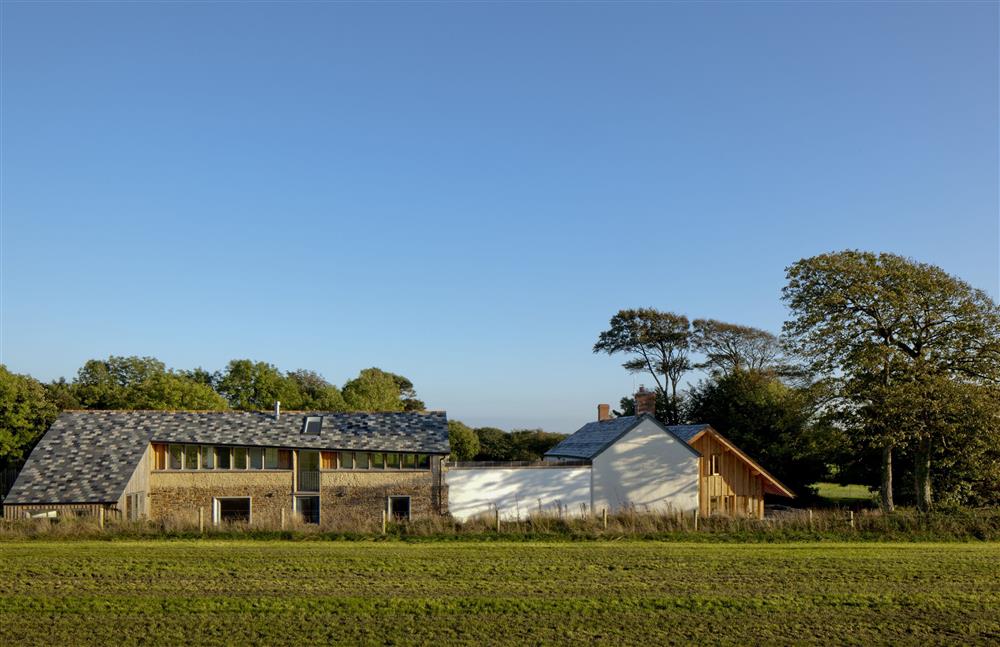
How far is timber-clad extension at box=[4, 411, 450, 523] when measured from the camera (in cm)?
3912

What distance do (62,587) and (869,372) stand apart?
3019 cm

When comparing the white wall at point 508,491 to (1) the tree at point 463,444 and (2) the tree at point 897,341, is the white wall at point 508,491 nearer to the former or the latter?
(2) the tree at point 897,341

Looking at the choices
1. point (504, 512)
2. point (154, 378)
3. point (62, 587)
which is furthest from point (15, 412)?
point (62, 587)

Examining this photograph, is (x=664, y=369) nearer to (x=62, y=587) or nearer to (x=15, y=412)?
(x=15, y=412)

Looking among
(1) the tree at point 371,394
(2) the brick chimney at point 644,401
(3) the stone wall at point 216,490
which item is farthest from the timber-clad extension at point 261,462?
(1) the tree at point 371,394

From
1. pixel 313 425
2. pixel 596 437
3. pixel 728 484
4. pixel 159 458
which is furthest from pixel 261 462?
pixel 728 484

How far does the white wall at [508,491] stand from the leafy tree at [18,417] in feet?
75.9

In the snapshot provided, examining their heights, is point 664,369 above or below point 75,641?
above

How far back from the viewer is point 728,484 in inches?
1700

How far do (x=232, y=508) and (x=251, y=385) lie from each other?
38.3m

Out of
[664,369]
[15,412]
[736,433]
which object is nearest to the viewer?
[15,412]

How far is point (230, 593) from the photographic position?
18016 millimetres

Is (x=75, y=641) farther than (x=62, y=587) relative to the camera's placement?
No

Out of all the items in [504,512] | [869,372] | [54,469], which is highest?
[869,372]
